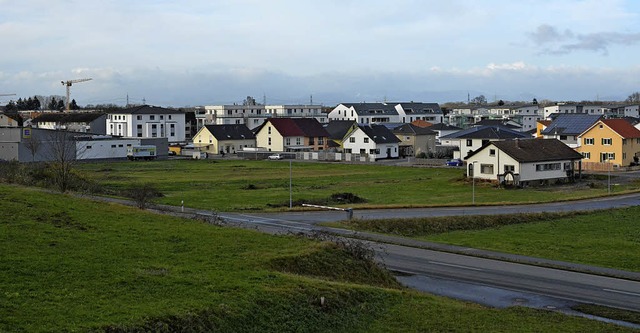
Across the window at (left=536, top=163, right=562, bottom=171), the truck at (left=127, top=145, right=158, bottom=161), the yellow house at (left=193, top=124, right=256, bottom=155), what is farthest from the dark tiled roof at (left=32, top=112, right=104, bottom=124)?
the window at (left=536, top=163, right=562, bottom=171)

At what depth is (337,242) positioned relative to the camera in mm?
25812

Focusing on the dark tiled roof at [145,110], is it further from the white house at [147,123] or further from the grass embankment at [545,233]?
the grass embankment at [545,233]

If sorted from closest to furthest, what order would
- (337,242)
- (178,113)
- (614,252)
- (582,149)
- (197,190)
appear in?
(337,242) < (614,252) < (197,190) < (582,149) < (178,113)

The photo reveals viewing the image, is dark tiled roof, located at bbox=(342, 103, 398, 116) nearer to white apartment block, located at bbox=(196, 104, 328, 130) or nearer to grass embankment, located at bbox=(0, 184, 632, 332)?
white apartment block, located at bbox=(196, 104, 328, 130)

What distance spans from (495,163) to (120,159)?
51219 millimetres

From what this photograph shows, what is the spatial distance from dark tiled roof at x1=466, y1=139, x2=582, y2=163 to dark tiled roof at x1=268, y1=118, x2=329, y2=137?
46964 mm

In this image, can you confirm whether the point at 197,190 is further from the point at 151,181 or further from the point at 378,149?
the point at 378,149

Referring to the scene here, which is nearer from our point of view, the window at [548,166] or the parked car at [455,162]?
the window at [548,166]

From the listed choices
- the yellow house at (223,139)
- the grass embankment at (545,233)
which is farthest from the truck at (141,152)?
the grass embankment at (545,233)

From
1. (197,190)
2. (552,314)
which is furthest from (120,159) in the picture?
(552,314)

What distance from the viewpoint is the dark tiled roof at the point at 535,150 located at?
60.7 meters

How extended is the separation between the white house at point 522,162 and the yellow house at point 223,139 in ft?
173

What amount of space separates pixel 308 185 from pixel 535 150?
1903 centimetres

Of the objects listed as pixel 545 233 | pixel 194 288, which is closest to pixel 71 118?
pixel 545 233
